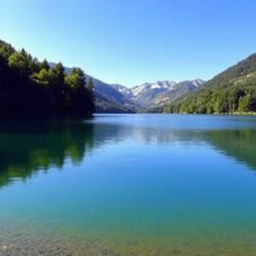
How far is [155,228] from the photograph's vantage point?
16.3 m

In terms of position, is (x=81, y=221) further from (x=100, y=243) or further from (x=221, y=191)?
(x=221, y=191)

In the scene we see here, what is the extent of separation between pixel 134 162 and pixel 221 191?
12.6 meters

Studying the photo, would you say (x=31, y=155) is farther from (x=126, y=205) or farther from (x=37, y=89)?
(x=37, y=89)

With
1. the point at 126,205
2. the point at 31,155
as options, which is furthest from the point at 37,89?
the point at 126,205

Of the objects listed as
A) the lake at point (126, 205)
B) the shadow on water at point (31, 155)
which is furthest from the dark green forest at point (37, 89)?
the lake at point (126, 205)

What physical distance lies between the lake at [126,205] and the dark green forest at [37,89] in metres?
81.0

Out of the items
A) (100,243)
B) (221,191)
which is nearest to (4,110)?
(221,191)

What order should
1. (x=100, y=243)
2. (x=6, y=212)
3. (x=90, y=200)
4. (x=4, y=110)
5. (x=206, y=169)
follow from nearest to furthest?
(x=100, y=243) → (x=6, y=212) → (x=90, y=200) → (x=206, y=169) → (x=4, y=110)

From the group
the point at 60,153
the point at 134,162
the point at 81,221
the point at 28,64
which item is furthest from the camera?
the point at 28,64

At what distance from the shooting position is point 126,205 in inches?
792

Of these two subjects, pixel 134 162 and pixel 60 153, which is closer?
pixel 134 162

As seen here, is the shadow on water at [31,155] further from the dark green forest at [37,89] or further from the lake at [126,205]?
the dark green forest at [37,89]

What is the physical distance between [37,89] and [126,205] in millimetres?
114679

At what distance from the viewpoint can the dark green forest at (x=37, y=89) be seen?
116 meters
